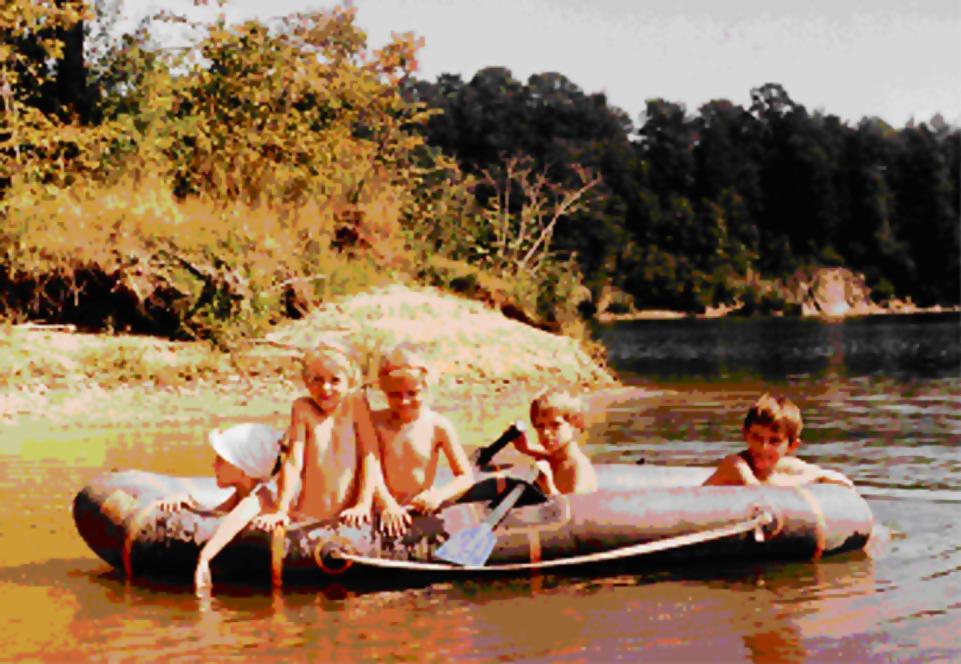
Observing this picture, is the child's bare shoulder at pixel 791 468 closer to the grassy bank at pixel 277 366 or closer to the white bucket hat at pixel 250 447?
the white bucket hat at pixel 250 447

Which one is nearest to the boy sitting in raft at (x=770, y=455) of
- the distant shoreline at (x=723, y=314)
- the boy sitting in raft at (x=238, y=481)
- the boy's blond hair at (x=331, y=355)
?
the boy's blond hair at (x=331, y=355)

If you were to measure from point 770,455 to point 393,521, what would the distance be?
6.90ft

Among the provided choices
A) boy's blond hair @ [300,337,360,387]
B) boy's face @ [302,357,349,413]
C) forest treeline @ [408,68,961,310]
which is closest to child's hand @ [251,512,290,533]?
boy's face @ [302,357,349,413]

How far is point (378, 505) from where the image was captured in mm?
7508

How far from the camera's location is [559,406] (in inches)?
309

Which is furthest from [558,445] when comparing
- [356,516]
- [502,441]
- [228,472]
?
[228,472]

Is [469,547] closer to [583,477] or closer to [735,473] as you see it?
[583,477]

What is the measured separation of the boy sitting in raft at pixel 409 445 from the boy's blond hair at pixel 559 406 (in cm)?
48

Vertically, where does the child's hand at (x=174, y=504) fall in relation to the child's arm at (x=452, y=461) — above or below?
below

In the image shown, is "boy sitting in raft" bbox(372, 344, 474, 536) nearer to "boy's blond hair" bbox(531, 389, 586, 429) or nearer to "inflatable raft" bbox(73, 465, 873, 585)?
"inflatable raft" bbox(73, 465, 873, 585)

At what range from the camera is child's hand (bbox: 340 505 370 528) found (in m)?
7.38

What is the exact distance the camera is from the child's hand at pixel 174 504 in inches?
296

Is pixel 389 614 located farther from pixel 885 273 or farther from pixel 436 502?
pixel 885 273

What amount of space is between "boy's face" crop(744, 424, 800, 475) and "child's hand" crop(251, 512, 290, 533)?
2421mm
